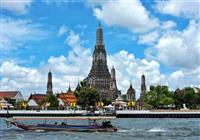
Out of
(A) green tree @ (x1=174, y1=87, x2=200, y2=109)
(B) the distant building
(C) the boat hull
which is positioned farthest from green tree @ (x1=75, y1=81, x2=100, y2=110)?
(C) the boat hull

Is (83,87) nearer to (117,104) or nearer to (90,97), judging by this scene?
(90,97)

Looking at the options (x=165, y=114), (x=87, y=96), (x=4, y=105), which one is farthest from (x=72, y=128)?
(x=4, y=105)

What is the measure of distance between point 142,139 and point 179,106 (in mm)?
115822

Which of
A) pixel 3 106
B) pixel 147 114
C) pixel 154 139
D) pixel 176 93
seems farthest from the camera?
pixel 3 106

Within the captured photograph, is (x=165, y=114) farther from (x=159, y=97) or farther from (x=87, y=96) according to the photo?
(x=87, y=96)

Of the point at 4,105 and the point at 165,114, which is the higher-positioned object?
the point at 4,105

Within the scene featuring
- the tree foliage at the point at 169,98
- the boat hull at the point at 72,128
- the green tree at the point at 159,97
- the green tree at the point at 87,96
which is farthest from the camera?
the tree foliage at the point at 169,98

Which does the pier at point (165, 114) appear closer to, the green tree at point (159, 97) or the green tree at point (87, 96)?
the green tree at point (87, 96)

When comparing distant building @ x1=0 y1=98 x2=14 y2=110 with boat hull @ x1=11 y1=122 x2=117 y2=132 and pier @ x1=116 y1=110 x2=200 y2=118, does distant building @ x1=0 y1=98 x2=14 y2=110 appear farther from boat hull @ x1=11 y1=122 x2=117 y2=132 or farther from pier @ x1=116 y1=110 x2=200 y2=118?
boat hull @ x1=11 y1=122 x2=117 y2=132

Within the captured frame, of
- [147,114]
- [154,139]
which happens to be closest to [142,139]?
[154,139]

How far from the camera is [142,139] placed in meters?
56.9

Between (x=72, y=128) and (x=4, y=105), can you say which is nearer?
(x=72, y=128)

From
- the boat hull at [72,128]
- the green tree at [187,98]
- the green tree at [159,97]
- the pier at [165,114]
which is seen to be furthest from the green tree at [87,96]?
the boat hull at [72,128]

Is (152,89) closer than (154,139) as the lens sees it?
No
